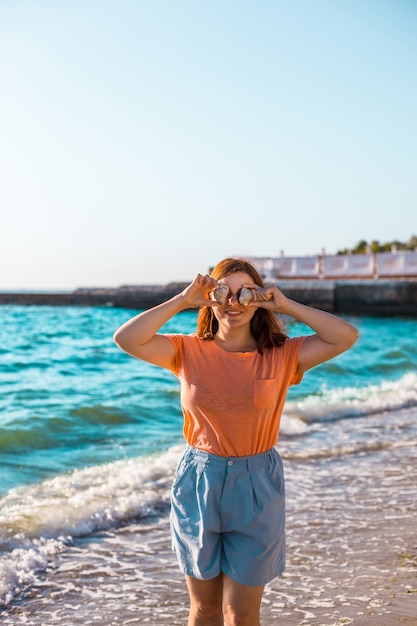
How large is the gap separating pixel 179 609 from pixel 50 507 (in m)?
2.03

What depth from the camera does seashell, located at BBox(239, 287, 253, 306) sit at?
251cm

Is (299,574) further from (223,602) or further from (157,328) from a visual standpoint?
(157,328)

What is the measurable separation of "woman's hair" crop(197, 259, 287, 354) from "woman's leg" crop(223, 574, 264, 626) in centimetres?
84

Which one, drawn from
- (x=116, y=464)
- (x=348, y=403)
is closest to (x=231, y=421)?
(x=116, y=464)

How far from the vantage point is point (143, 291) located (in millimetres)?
40750

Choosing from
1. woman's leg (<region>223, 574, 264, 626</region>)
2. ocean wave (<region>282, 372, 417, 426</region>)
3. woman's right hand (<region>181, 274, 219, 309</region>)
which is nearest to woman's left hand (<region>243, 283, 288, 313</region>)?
woman's right hand (<region>181, 274, 219, 309</region>)

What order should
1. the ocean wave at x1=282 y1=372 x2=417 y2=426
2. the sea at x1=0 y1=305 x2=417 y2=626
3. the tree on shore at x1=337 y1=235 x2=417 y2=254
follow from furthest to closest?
1. the tree on shore at x1=337 y1=235 x2=417 y2=254
2. the ocean wave at x1=282 y1=372 x2=417 y2=426
3. the sea at x1=0 y1=305 x2=417 y2=626

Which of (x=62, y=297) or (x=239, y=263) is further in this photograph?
(x=62, y=297)

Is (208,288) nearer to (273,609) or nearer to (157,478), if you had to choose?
(273,609)

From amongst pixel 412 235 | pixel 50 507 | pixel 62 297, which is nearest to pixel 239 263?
pixel 50 507

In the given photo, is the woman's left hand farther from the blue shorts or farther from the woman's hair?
the blue shorts

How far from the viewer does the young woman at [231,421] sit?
93.2 inches

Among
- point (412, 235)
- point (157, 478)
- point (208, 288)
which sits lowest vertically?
point (157, 478)

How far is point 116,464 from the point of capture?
6.95m
